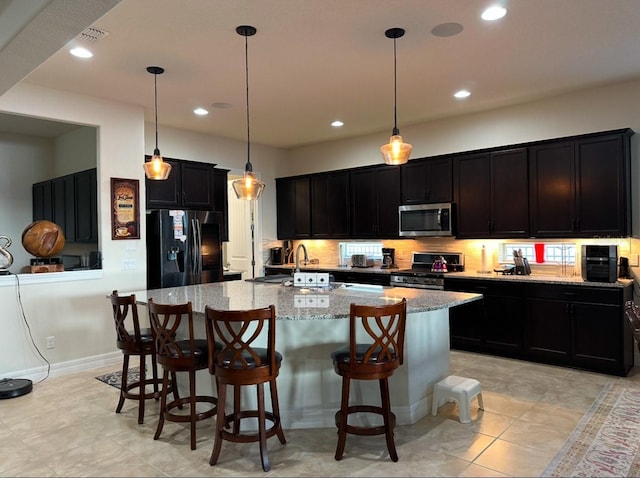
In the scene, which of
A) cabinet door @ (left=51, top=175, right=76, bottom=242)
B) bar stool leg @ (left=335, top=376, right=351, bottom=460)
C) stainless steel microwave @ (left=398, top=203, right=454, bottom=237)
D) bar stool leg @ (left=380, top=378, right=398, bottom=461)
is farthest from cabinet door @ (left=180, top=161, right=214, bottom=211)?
bar stool leg @ (left=380, top=378, right=398, bottom=461)

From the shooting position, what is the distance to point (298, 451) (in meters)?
2.82

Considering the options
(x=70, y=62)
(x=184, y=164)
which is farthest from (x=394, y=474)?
(x=184, y=164)

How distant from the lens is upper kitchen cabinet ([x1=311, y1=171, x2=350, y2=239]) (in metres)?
6.63

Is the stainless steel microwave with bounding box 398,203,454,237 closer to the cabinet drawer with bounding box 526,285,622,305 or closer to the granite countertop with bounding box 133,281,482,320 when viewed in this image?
the cabinet drawer with bounding box 526,285,622,305

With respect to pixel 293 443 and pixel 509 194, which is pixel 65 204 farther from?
pixel 509 194

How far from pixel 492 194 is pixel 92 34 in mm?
4197

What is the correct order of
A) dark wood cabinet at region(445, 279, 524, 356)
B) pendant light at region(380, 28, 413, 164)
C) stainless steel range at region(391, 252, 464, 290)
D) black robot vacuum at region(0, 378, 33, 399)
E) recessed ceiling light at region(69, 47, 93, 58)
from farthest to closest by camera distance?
stainless steel range at region(391, 252, 464, 290) → dark wood cabinet at region(445, 279, 524, 356) → black robot vacuum at region(0, 378, 33, 399) → recessed ceiling light at region(69, 47, 93, 58) → pendant light at region(380, 28, 413, 164)

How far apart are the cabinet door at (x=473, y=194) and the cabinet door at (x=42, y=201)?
17.8 ft

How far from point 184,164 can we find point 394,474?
448cm

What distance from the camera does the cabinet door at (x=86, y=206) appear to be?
5332 millimetres

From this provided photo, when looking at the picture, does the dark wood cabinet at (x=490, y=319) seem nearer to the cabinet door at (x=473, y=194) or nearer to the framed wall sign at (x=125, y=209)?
the cabinet door at (x=473, y=194)

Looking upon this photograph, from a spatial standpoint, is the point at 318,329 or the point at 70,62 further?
the point at 70,62

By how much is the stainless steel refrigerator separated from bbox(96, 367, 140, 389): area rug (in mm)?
1061

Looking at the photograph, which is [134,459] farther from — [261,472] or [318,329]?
[318,329]
